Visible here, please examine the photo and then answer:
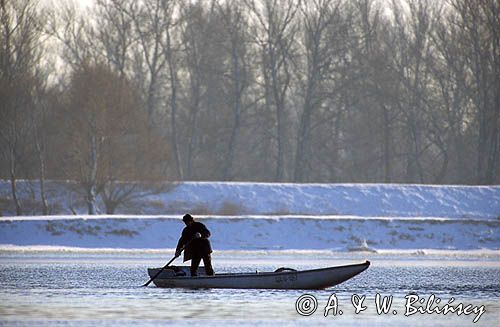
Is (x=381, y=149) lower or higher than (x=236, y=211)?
higher

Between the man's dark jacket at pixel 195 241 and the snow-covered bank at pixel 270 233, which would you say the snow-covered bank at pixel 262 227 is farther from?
the man's dark jacket at pixel 195 241

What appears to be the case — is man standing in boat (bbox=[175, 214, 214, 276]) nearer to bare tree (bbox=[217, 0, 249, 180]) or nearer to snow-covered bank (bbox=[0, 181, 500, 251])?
snow-covered bank (bbox=[0, 181, 500, 251])

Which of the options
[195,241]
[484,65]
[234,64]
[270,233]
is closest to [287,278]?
[195,241]

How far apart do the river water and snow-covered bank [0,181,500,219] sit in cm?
1715

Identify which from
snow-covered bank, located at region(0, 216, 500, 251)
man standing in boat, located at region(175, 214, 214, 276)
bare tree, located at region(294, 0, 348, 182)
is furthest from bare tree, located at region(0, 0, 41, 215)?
man standing in boat, located at region(175, 214, 214, 276)

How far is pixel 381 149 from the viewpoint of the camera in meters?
76.1

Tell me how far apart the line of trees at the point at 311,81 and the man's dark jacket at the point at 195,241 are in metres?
34.5

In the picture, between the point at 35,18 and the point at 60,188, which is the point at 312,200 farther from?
the point at 35,18

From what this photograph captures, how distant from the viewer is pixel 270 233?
156 feet

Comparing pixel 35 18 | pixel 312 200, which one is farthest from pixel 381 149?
pixel 35 18

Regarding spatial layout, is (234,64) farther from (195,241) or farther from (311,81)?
(195,241)

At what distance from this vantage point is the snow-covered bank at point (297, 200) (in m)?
57.1

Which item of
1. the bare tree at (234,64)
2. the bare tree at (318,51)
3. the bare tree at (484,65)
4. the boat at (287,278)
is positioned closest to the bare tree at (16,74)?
the bare tree at (234,64)

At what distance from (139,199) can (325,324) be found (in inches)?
1482
